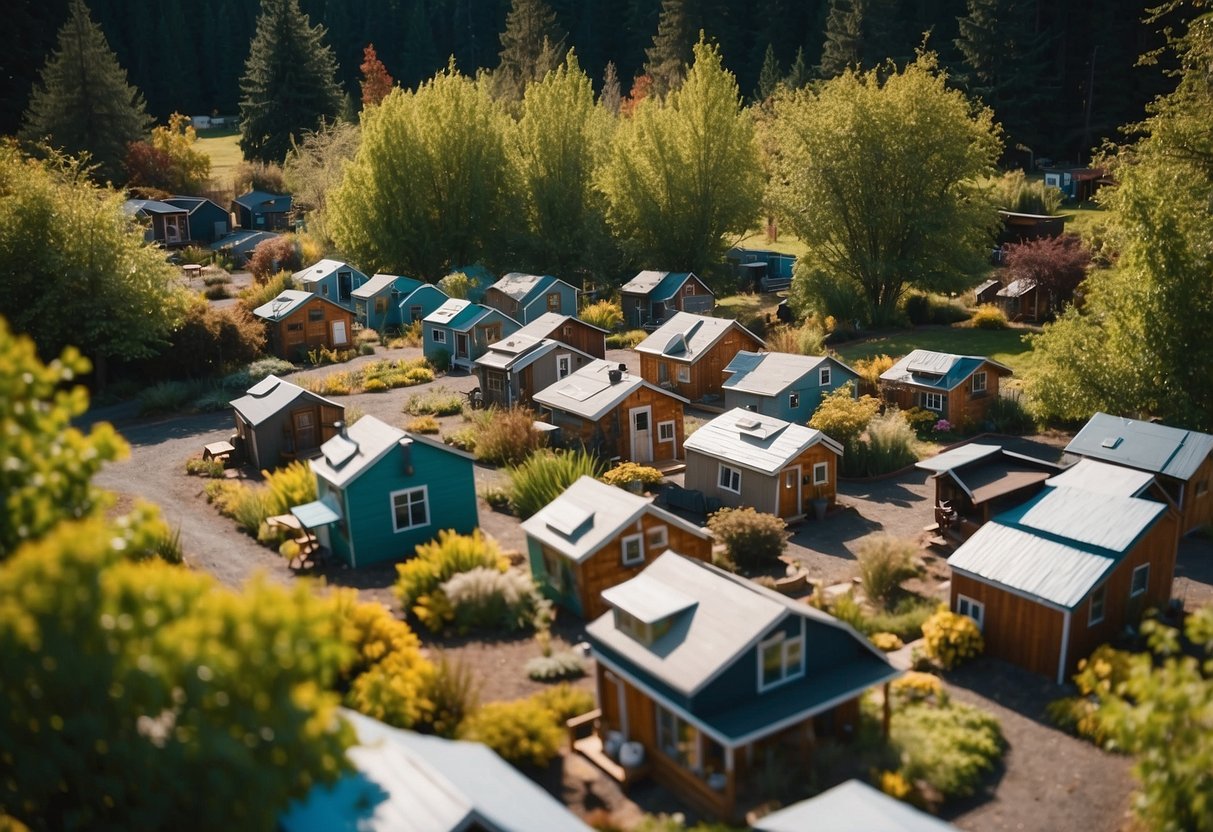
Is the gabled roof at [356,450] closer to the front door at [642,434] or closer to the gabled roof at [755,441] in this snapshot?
the gabled roof at [755,441]

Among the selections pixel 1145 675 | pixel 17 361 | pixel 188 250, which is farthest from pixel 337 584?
pixel 188 250

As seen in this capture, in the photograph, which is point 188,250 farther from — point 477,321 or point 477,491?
point 477,491

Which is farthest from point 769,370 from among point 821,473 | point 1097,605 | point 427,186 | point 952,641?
point 427,186

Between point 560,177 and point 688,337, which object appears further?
point 560,177

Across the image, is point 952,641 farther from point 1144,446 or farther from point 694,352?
point 694,352

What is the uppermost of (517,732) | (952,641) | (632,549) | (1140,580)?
(517,732)

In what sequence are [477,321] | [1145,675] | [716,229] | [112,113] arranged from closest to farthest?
[1145,675], [477,321], [716,229], [112,113]
